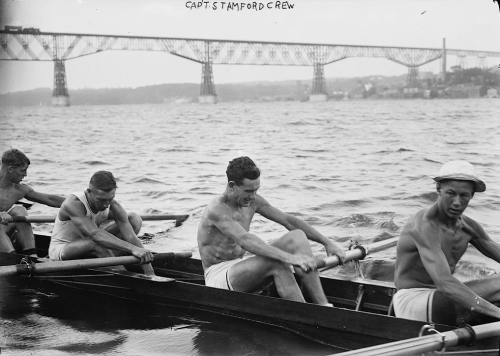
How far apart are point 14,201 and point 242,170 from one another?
174 inches

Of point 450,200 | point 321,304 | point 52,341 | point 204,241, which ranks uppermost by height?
point 450,200

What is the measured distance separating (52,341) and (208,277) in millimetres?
1630

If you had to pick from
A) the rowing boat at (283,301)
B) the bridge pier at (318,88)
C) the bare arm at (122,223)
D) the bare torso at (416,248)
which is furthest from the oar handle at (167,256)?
the bridge pier at (318,88)

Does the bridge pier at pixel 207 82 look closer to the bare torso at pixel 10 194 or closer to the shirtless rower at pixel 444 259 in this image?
the bare torso at pixel 10 194

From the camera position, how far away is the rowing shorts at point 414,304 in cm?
497

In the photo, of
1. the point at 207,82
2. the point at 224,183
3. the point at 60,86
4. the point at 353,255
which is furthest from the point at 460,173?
the point at 60,86

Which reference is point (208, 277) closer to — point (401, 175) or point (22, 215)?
point (22, 215)

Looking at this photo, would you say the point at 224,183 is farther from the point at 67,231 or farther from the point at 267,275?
the point at 267,275

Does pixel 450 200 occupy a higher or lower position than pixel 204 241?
higher

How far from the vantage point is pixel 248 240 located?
5758 mm

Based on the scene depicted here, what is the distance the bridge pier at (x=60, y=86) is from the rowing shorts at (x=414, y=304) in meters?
29.3

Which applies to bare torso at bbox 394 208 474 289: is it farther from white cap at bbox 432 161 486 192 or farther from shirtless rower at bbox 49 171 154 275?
shirtless rower at bbox 49 171 154 275

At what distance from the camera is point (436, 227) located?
4.93 metres

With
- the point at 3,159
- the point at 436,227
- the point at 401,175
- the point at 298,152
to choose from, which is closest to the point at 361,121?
the point at 298,152
